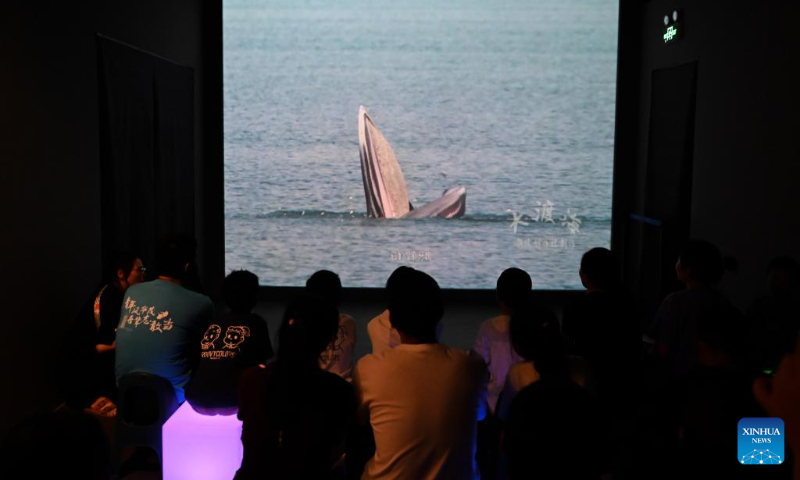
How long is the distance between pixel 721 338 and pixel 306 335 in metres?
1.02

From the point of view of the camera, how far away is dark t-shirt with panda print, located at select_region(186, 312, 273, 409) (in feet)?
9.12

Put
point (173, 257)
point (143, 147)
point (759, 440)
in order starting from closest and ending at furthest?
1. point (759, 440)
2. point (173, 257)
3. point (143, 147)

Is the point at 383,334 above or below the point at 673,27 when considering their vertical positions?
below

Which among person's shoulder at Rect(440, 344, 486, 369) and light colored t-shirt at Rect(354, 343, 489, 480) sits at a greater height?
person's shoulder at Rect(440, 344, 486, 369)

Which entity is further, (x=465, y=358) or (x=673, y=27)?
(x=673, y=27)

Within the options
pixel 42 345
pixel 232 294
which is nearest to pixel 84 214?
pixel 42 345

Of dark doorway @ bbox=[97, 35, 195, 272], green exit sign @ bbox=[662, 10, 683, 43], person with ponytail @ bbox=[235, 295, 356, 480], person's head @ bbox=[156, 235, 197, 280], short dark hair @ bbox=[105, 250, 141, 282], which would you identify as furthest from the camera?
green exit sign @ bbox=[662, 10, 683, 43]

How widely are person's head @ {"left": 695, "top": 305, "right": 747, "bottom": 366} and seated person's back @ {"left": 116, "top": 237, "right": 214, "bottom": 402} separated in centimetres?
190

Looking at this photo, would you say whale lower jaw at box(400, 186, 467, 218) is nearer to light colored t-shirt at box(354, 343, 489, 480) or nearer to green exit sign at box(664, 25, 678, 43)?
green exit sign at box(664, 25, 678, 43)

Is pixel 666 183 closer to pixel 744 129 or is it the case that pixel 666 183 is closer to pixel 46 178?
pixel 744 129

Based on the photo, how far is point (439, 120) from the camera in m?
6.80

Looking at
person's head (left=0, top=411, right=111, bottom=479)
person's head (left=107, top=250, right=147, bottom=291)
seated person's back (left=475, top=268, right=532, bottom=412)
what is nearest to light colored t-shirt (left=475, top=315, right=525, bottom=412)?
seated person's back (left=475, top=268, right=532, bottom=412)

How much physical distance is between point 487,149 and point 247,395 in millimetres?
4995

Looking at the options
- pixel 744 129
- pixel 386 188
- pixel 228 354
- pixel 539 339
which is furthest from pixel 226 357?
pixel 386 188
